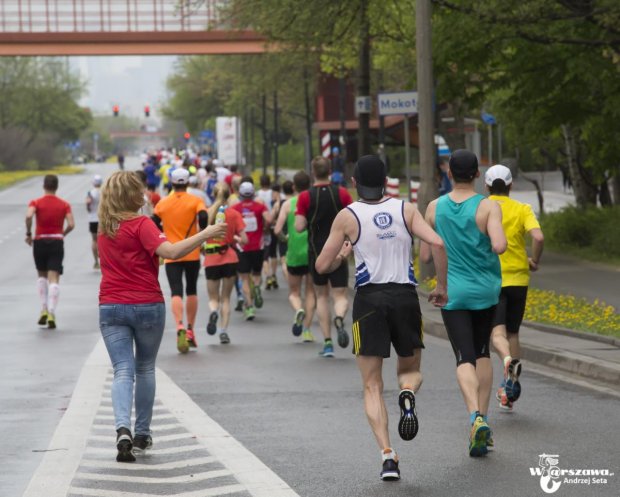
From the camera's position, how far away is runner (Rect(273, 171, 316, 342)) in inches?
610

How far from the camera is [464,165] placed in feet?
29.1

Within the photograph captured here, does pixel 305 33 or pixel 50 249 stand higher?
pixel 305 33

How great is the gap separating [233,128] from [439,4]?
5253 cm

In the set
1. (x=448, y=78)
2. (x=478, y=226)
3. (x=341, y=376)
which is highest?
(x=448, y=78)

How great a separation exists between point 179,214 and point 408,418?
683 cm

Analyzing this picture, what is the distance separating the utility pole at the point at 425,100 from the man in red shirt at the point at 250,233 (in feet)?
10.6

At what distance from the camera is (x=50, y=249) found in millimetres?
17953

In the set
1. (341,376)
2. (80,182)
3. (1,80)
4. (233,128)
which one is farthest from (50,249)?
(1,80)

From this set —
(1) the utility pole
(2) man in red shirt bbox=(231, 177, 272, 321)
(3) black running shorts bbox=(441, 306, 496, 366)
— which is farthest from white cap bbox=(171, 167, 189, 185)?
(1) the utility pole

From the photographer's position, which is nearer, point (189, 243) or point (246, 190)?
point (189, 243)

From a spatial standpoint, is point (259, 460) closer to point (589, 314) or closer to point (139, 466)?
point (139, 466)

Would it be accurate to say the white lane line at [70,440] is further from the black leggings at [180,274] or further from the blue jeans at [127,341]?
the black leggings at [180,274]

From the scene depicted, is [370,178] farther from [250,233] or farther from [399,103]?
[399,103]

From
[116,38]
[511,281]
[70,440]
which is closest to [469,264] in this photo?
[511,281]
